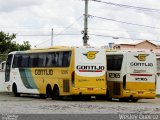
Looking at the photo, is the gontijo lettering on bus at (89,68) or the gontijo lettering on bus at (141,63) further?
the gontijo lettering on bus at (141,63)

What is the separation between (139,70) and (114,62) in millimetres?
1581

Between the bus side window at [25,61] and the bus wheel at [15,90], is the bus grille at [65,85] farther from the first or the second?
the bus wheel at [15,90]

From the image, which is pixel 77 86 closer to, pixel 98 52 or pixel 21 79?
pixel 98 52

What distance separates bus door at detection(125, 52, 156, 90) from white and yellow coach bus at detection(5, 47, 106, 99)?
5.15 feet

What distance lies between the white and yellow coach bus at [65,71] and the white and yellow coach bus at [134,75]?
1296 mm

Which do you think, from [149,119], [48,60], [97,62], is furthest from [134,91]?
[149,119]

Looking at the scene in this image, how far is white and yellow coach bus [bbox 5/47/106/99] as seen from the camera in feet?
107

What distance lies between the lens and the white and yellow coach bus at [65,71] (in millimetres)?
32562

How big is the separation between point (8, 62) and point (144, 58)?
11.5m

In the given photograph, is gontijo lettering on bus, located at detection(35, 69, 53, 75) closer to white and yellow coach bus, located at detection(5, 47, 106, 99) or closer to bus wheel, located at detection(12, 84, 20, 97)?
white and yellow coach bus, located at detection(5, 47, 106, 99)

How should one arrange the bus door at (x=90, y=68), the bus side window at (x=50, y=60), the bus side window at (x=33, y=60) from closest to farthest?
the bus door at (x=90, y=68) < the bus side window at (x=50, y=60) < the bus side window at (x=33, y=60)

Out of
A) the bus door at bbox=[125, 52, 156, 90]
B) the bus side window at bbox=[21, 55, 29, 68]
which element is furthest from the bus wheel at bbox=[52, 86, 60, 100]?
the bus side window at bbox=[21, 55, 29, 68]

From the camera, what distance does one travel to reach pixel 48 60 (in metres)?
35.3

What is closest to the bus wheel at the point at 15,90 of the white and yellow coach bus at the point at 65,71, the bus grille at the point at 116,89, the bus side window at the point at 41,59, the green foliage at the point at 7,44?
the white and yellow coach bus at the point at 65,71
